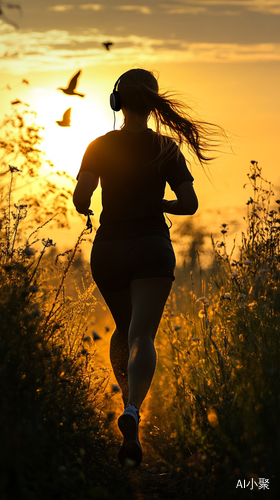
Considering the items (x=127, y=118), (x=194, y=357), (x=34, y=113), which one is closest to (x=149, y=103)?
(x=127, y=118)

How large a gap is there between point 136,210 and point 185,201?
311 millimetres

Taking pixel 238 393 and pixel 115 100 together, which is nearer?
pixel 238 393

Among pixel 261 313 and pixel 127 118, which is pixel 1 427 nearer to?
pixel 261 313

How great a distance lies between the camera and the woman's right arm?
2713 mm

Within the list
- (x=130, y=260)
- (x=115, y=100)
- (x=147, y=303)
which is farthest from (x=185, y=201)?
(x=115, y=100)

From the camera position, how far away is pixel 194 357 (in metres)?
3.59

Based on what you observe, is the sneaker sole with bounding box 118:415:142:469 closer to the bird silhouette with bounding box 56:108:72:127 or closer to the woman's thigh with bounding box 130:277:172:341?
the woman's thigh with bounding box 130:277:172:341

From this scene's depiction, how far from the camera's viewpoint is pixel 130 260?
2.56 m

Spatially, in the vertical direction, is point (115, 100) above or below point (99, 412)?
above

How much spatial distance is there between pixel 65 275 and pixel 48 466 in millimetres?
1350

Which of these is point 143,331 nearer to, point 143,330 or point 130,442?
point 143,330

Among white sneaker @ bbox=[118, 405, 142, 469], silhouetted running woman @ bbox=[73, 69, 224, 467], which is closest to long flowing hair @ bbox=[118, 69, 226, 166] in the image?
silhouetted running woman @ bbox=[73, 69, 224, 467]

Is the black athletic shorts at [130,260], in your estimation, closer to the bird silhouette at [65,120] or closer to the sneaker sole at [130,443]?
the sneaker sole at [130,443]

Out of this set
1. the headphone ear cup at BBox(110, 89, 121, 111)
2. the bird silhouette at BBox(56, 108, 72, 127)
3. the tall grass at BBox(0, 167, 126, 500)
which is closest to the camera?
the tall grass at BBox(0, 167, 126, 500)
